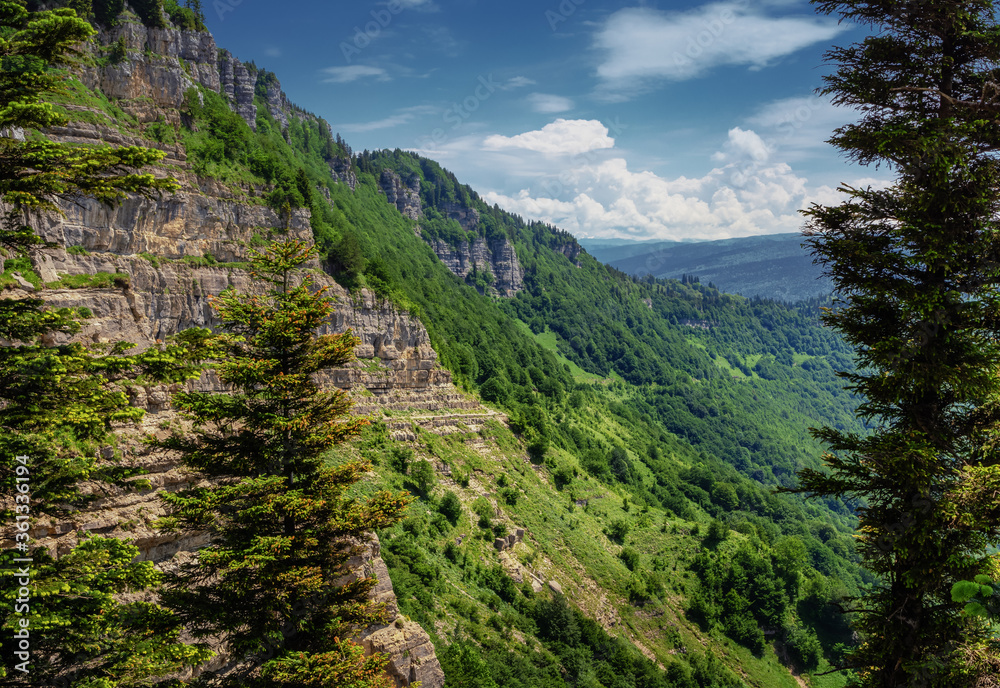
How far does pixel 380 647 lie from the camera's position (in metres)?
21.1

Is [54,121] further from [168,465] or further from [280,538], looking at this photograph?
[168,465]

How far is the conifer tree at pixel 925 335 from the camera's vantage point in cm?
978

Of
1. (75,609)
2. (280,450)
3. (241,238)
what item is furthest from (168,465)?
(241,238)

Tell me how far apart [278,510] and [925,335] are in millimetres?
15039

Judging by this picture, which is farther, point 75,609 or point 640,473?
point 640,473

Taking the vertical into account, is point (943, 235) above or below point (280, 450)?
above

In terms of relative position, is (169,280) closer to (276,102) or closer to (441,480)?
(441,480)

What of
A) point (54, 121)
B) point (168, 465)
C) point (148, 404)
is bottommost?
point (168, 465)

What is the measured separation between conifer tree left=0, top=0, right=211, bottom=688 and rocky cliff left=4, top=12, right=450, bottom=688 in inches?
161

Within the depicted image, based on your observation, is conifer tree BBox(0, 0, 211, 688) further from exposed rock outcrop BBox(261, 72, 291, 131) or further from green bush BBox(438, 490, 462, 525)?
exposed rock outcrop BBox(261, 72, 291, 131)

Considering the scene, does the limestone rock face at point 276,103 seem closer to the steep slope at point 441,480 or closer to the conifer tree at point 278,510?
the steep slope at point 441,480

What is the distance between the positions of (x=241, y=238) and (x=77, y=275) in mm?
19735

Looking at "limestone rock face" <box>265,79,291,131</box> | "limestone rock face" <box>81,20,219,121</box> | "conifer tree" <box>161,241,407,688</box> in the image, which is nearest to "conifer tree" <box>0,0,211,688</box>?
"conifer tree" <box>161,241,407,688</box>

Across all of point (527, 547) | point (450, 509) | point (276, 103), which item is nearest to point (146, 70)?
point (450, 509)
